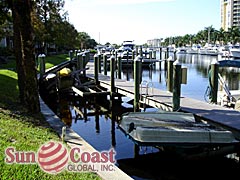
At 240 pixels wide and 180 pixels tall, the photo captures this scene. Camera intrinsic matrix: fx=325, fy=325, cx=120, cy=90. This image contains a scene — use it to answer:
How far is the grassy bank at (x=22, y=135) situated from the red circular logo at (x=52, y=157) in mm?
131

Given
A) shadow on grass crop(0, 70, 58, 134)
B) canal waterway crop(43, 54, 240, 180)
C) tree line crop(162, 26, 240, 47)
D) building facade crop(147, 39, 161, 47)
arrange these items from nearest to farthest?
canal waterway crop(43, 54, 240, 180)
shadow on grass crop(0, 70, 58, 134)
tree line crop(162, 26, 240, 47)
building facade crop(147, 39, 161, 47)

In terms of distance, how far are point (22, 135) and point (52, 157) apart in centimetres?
149

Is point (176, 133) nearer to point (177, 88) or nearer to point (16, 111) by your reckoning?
point (177, 88)

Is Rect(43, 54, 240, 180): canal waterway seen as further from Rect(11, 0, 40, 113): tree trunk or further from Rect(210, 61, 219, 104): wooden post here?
Rect(210, 61, 219, 104): wooden post

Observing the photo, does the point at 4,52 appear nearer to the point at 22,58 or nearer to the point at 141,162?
the point at 22,58

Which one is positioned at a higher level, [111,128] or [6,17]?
[6,17]

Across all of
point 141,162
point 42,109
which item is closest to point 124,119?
point 141,162

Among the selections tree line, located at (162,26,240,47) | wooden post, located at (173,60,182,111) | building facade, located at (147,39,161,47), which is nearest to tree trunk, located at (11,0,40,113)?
wooden post, located at (173,60,182,111)

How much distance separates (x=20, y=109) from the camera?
34.2 ft

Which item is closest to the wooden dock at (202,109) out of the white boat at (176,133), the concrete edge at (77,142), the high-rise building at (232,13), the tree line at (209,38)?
the white boat at (176,133)

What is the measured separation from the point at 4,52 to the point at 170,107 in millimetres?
27061

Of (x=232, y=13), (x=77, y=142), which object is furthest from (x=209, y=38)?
(x=77, y=142)

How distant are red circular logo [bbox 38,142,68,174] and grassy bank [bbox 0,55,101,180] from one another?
13cm

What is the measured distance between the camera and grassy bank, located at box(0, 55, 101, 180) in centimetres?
509
